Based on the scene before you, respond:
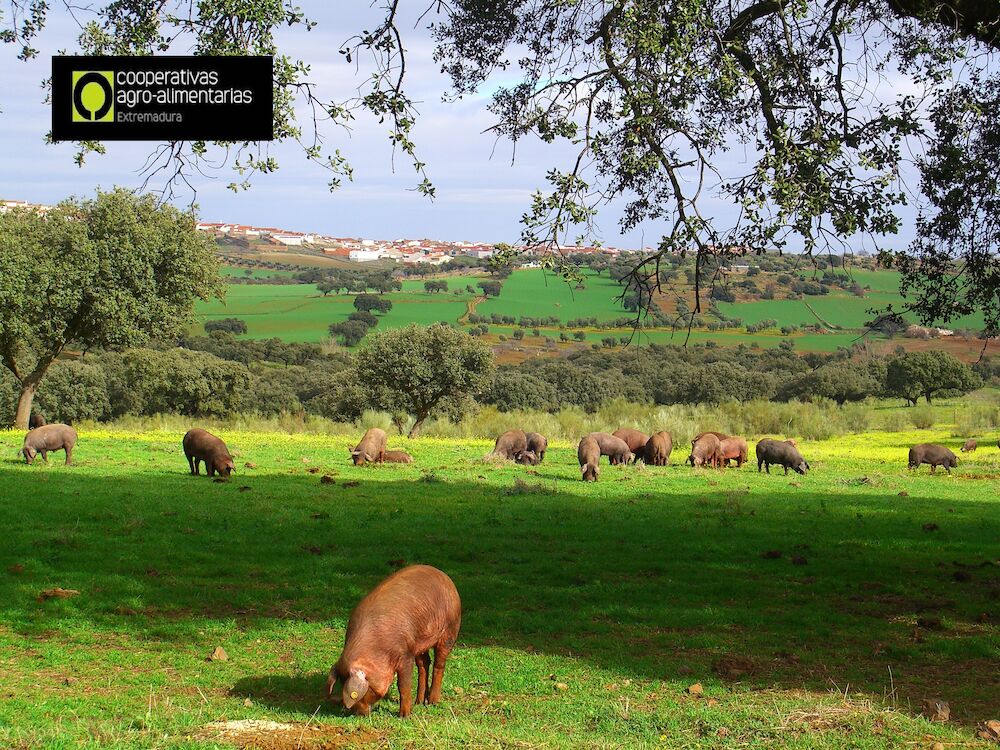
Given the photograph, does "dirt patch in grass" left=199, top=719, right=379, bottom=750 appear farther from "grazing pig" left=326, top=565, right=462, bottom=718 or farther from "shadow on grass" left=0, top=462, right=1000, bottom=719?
"shadow on grass" left=0, top=462, right=1000, bottom=719

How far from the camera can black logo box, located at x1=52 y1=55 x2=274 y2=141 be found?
34.8ft

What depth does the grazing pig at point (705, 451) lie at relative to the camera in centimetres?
3058

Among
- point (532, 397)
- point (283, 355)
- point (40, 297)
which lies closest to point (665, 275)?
point (40, 297)

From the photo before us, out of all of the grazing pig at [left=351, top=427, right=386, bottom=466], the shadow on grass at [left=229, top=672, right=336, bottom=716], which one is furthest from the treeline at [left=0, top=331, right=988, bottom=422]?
the shadow on grass at [left=229, top=672, right=336, bottom=716]

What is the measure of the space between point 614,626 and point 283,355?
8185cm

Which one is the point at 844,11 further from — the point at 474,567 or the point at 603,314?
the point at 603,314

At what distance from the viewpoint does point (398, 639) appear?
746 cm

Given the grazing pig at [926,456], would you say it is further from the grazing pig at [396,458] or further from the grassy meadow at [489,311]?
the grassy meadow at [489,311]

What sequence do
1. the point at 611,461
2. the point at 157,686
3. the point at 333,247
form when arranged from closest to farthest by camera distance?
the point at 157,686 < the point at 611,461 < the point at 333,247

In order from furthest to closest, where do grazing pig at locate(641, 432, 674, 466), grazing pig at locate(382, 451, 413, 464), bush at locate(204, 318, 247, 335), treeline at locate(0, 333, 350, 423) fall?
bush at locate(204, 318, 247, 335) → treeline at locate(0, 333, 350, 423) → grazing pig at locate(641, 432, 674, 466) → grazing pig at locate(382, 451, 413, 464)

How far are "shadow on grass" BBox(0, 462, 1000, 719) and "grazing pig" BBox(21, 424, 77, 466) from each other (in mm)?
1682

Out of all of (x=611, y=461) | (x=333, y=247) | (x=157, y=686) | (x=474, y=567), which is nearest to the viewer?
(x=157, y=686)

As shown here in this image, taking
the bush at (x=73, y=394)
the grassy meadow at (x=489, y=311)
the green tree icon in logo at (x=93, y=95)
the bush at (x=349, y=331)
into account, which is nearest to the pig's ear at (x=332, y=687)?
the green tree icon in logo at (x=93, y=95)

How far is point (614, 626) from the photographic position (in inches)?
441
